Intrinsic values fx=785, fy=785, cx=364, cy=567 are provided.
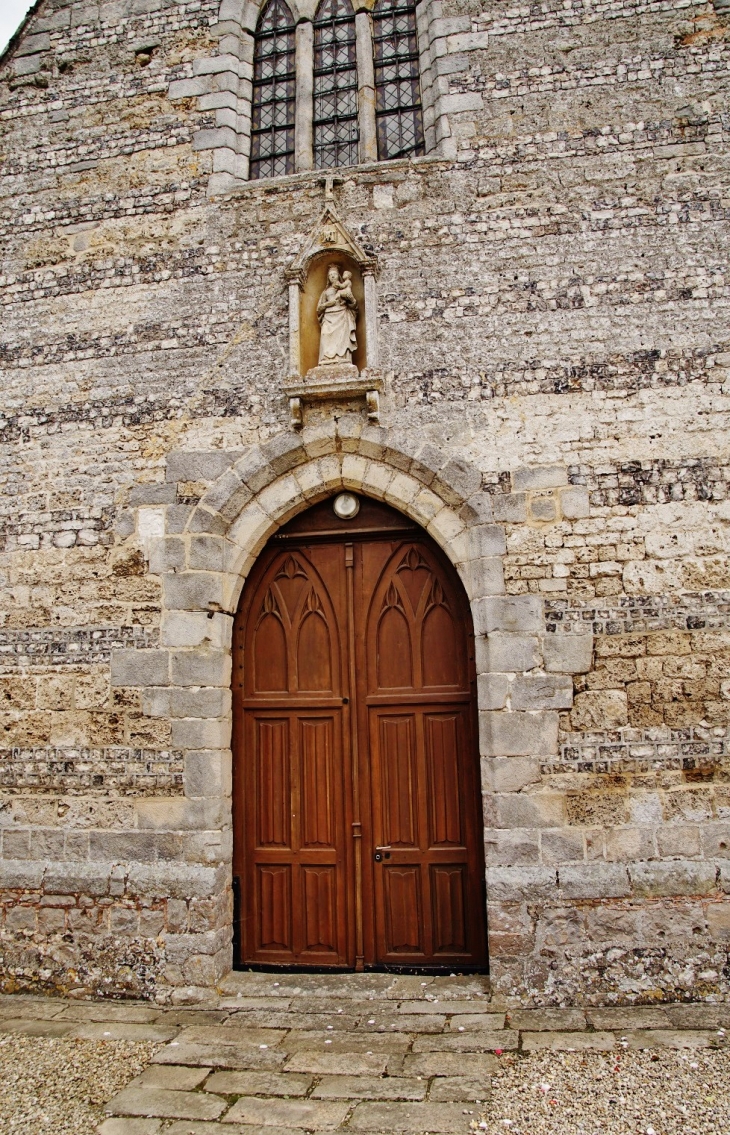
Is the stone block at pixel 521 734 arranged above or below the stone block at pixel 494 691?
below

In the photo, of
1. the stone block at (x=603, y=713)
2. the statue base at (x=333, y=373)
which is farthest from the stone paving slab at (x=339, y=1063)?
the statue base at (x=333, y=373)

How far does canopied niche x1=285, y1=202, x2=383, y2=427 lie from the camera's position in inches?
195

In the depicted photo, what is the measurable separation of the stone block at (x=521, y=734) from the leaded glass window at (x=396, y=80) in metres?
3.97

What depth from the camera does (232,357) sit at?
5156 mm

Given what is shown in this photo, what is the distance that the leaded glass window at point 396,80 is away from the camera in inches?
221

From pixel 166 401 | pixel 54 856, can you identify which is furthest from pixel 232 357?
pixel 54 856

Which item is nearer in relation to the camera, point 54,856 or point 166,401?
point 54,856

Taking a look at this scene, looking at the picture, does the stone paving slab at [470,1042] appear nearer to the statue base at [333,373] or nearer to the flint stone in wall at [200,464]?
the flint stone in wall at [200,464]

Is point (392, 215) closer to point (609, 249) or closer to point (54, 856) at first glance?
point (609, 249)

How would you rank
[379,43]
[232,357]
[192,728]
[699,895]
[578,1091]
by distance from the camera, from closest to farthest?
[578,1091] < [699,895] < [192,728] < [232,357] < [379,43]

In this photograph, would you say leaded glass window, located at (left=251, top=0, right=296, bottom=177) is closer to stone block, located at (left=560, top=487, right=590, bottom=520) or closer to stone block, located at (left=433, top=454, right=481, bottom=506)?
stone block, located at (left=433, top=454, right=481, bottom=506)

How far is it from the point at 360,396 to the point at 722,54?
10.5ft

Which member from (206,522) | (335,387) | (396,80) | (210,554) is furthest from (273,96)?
(210,554)

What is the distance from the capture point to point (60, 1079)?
3613 mm
